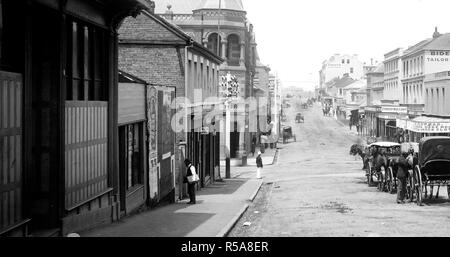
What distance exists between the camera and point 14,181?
10.8 m

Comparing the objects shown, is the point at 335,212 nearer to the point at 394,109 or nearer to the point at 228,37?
the point at 228,37

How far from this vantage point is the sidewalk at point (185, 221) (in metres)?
14.8

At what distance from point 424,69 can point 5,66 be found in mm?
60442

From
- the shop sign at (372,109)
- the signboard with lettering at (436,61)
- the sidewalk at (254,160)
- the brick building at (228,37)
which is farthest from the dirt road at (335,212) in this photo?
the shop sign at (372,109)

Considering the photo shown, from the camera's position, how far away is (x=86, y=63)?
14.5m

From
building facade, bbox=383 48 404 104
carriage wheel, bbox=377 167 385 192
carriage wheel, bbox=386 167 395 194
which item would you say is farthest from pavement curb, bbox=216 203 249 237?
building facade, bbox=383 48 404 104

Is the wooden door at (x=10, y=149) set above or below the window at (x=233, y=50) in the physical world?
below

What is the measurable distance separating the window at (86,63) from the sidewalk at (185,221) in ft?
9.99

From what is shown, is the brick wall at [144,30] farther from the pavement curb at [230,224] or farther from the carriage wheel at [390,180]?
the carriage wheel at [390,180]

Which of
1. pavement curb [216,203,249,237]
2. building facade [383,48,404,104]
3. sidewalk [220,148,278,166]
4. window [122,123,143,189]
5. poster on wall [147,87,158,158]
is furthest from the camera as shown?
building facade [383,48,404,104]

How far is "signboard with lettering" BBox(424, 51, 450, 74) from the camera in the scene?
213ft

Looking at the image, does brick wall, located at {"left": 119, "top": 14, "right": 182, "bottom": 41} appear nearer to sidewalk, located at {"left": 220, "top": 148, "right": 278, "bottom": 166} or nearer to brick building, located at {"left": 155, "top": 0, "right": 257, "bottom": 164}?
sidewalk, located at {"left": 220, "top": 148, "right": 278, "bottom": 166}

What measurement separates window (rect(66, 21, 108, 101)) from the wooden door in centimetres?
250

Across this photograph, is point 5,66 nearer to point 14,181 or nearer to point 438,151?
point 14,181
